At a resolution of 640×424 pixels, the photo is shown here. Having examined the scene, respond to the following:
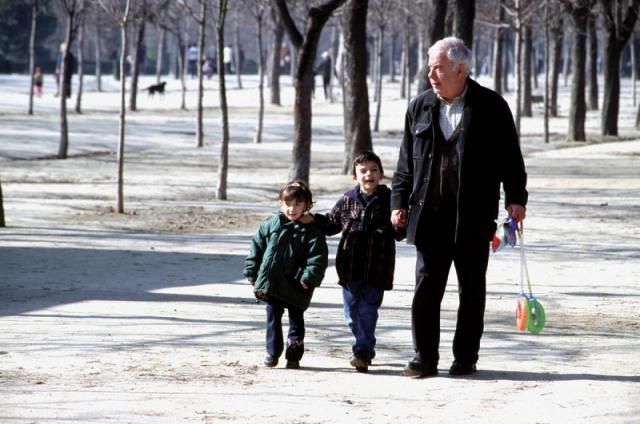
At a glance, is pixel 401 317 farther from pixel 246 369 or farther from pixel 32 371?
pixel 32 371

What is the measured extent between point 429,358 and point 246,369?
3.34ft

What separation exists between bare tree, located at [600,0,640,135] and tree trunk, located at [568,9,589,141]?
0.65 m

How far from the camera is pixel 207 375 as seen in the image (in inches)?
312

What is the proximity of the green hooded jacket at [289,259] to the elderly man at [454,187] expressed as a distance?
48cm

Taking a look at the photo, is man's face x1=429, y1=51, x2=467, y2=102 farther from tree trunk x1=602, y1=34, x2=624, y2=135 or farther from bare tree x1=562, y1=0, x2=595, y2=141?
Result: tree trunk x1=602, y1=34, x2=624, y2=135

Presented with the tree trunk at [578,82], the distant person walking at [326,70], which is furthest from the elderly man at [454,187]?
the distant person walking at [326,70]

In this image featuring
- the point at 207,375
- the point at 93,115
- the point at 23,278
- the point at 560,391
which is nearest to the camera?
the point at 560,391

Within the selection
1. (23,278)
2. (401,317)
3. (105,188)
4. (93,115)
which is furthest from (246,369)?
(93,115)

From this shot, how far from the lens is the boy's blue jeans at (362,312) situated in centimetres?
807

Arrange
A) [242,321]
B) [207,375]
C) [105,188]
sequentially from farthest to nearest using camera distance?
[105,188] < [242,321] < [207,375]

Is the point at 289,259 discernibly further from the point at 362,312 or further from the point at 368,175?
the point at 368,175

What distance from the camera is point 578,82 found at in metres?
39.2

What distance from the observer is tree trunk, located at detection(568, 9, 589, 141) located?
3862 centimetres

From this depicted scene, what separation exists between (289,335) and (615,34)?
106ft
